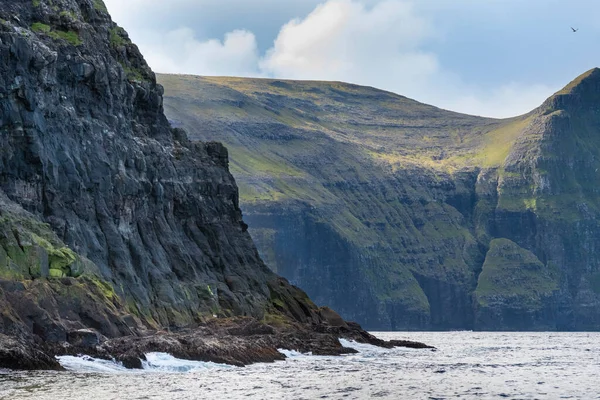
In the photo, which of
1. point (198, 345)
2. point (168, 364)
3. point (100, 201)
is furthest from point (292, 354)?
point (168, 364)

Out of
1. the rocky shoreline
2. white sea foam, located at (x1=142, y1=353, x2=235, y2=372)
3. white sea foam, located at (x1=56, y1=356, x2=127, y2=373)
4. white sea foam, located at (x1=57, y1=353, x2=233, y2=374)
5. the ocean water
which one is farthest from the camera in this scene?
white sea foam, located at (x1=142, y1=353, x2=235, y2=372)

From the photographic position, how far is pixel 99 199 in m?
130

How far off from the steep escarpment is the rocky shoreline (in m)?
1.62

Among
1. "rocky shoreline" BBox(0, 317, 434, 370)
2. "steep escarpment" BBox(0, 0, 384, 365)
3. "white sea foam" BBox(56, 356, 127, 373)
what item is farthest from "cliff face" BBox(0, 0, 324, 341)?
"white sea foam" BBox(56, 356, 127, 373)

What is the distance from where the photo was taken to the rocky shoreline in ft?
277

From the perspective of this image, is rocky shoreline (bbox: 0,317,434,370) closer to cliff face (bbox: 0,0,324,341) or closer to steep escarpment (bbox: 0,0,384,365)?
steep escarpment (bbox: 0,0,384,365)

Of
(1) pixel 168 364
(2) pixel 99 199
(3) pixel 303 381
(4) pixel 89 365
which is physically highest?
(2) pixel 99 199

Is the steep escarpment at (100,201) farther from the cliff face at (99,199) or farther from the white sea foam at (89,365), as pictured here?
the white sea foam at (89,365)

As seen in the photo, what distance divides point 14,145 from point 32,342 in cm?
3546

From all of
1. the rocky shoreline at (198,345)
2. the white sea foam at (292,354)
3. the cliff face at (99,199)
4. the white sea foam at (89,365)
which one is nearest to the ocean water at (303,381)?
the white sea foam at (89,365)

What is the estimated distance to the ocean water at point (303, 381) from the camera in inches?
3049

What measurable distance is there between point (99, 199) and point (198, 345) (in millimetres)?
28057

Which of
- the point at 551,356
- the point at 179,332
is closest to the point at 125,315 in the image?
the point at 179,332

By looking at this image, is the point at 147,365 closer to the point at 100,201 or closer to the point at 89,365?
the point at 89,365
